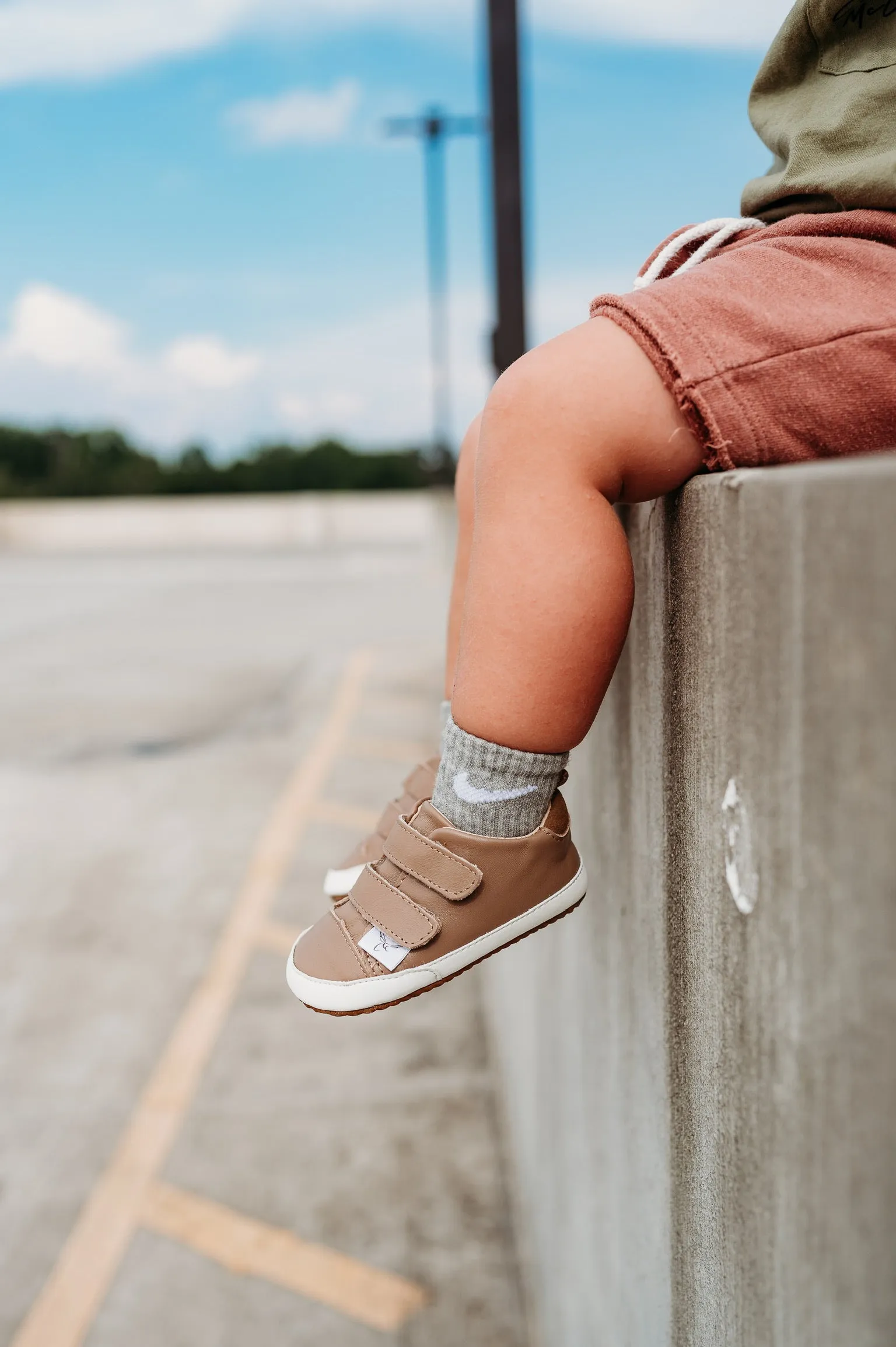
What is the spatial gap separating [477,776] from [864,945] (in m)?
0.52

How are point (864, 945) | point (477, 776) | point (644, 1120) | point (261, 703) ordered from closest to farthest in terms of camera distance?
point (864, 945) → point (477, 776) → point (644, 1120) → point (261, 703)

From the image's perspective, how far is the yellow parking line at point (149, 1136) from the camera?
2496 mm

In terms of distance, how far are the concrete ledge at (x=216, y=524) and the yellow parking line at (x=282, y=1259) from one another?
3239 cm

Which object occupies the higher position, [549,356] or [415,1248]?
[549,356]

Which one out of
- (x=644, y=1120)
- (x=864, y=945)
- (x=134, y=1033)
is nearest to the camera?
(x=864, y=945)

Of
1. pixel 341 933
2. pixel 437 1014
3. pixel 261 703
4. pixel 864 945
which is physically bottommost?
pixel 261 703

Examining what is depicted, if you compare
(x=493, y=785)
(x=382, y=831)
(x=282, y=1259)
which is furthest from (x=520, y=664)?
(x=282, y=1259)

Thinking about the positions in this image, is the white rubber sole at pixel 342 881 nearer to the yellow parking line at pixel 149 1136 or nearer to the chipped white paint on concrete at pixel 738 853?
the chipped white paint on concrete at pixel 738 853

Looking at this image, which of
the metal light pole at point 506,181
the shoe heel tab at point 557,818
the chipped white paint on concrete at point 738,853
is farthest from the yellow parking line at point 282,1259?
the metal light pole at point 506,181

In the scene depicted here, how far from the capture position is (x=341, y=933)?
1172 millimetres

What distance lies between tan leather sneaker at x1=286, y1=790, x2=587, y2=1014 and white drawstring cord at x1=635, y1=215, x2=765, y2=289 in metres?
0.59

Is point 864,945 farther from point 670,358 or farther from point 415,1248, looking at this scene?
point 415,1248

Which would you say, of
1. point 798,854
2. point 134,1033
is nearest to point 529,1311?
point 134,1033

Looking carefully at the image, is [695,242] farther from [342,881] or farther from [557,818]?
[342,881]
